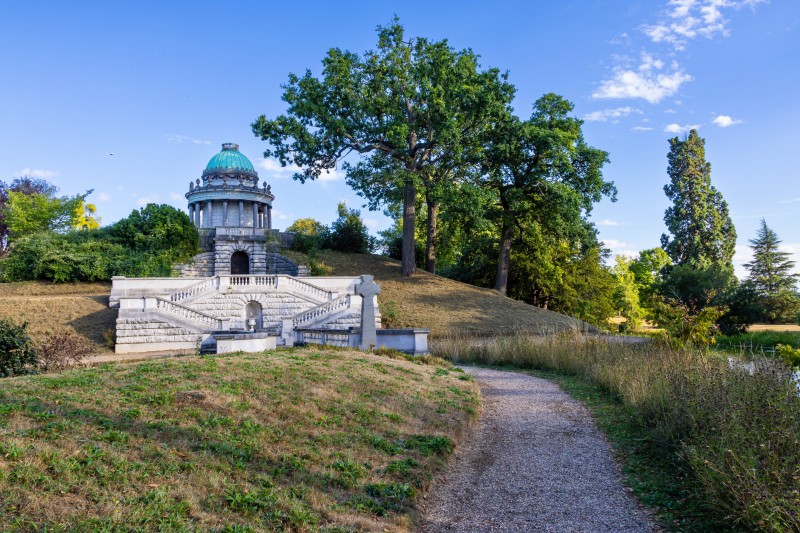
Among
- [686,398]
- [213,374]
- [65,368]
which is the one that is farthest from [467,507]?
[65,368]

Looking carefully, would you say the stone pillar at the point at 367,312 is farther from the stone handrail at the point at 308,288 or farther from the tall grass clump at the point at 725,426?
the stone handrail at the point at 308,288

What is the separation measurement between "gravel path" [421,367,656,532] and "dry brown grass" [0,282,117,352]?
19.0 metres

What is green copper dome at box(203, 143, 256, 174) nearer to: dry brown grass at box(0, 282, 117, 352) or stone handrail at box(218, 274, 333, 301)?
dry brown grass at box(0, 282, 117, 352)

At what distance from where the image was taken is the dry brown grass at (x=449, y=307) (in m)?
29.3

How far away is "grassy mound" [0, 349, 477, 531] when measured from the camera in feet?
14.7

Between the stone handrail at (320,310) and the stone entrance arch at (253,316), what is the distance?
10.9 feet

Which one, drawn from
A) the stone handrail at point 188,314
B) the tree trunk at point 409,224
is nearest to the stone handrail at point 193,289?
the stone handrail at point 188,314

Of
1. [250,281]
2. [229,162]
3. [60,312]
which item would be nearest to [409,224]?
[250,281]

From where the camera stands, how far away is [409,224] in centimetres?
3506

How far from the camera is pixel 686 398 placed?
25.4ft

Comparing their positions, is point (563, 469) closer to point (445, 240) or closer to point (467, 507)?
point (467, 507)

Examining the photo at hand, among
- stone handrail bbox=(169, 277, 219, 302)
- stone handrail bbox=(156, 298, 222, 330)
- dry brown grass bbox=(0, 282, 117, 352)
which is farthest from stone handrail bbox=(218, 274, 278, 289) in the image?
dry brown grass bbox=(0, 282, 117, 352)

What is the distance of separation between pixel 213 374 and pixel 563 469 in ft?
20.0

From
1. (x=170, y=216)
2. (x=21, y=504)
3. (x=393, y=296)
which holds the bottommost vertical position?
(x=21, y=504)
